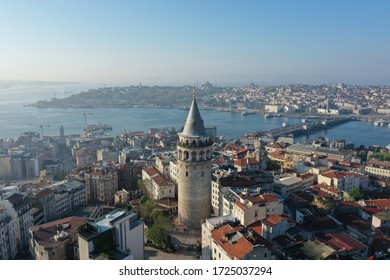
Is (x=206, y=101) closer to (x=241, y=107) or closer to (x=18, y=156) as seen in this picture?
(x=241, y=107)

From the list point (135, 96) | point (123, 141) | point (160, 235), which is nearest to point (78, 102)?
point (135, 96)

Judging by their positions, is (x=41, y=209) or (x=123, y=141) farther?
(x=123, y=141)

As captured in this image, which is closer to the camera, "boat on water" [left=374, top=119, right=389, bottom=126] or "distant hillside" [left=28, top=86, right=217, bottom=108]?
"boat on water" [left=374, top=119, right=389, bottom=126]

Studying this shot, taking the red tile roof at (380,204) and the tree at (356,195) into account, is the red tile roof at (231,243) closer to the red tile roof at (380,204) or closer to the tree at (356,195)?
the red tile roof at (380,204)

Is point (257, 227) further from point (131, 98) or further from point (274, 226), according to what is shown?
point (131, 98)

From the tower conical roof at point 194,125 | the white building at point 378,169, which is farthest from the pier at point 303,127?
the tower conical roof at point 194,125

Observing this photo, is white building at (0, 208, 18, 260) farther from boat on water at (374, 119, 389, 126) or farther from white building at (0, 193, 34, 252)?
boat on water at (374, 119, 389, 126)

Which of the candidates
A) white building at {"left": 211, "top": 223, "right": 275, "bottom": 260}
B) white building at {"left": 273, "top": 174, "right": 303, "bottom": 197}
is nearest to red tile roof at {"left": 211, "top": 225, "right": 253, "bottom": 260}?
white building at {"left": 211, "top": 223, "right": 275, "bottom": 260}

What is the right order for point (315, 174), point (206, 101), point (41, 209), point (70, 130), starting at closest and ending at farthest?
point (41, 209), point (315, 174), point (70, 130), point (206, 101)
